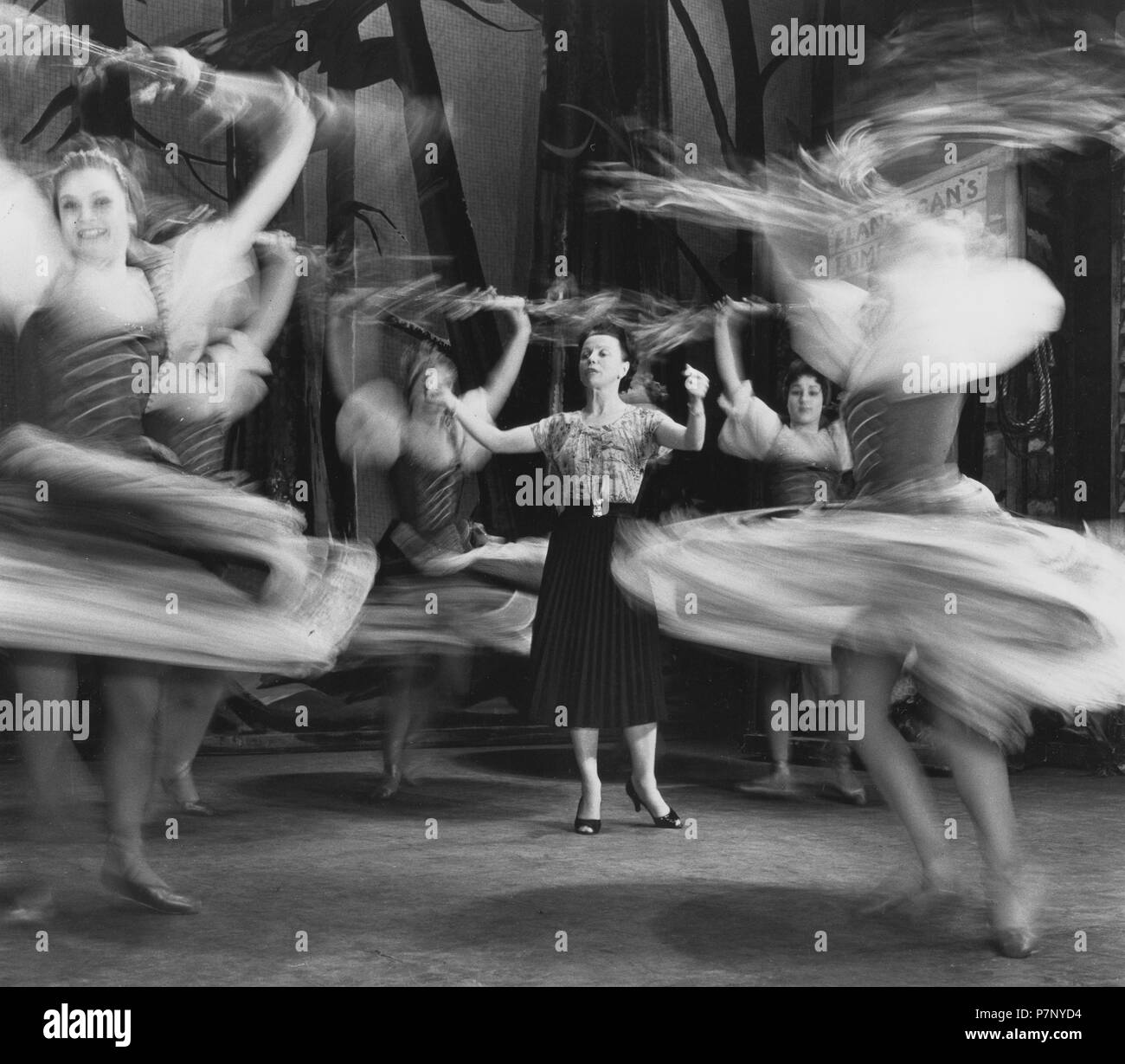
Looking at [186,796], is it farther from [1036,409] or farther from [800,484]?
[1036,409]

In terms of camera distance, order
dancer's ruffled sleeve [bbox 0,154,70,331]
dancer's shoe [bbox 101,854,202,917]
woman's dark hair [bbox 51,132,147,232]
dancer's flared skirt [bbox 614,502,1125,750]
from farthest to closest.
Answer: woman's dark hair [bbox 51,132,147,232] < dancer's ruffled sleeve [bbox 0,154,70,331] < dancer's shoe [bbox 101,854,202,917] < dancer's flared skirt [bbox 614,502,1125,750]

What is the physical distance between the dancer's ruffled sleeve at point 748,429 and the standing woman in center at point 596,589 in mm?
510

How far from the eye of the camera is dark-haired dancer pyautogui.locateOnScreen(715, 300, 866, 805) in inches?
154

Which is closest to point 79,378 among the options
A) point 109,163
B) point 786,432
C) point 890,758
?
point 109,163

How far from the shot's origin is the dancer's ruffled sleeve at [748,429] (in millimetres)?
3979

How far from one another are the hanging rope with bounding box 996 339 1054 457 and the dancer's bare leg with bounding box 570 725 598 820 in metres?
1.80

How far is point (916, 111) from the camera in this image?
338 cm

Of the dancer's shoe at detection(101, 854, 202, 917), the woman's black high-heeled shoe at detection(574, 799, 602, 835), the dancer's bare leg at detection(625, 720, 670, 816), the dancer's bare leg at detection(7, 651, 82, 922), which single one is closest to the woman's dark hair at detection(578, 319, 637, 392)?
the dancer's bare leg at detection(625, 720, 670, 816)

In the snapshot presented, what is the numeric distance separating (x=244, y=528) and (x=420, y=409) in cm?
102

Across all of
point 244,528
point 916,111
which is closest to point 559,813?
point 244,528

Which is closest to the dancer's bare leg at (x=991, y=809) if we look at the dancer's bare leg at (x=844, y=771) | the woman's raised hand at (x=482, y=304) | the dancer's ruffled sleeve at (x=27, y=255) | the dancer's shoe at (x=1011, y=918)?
the dancer's shoe at (x=1011, y=918)

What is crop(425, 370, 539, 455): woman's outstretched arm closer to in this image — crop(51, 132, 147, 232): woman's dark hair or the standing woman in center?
the standing woman in center

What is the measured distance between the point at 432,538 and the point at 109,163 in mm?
1402
